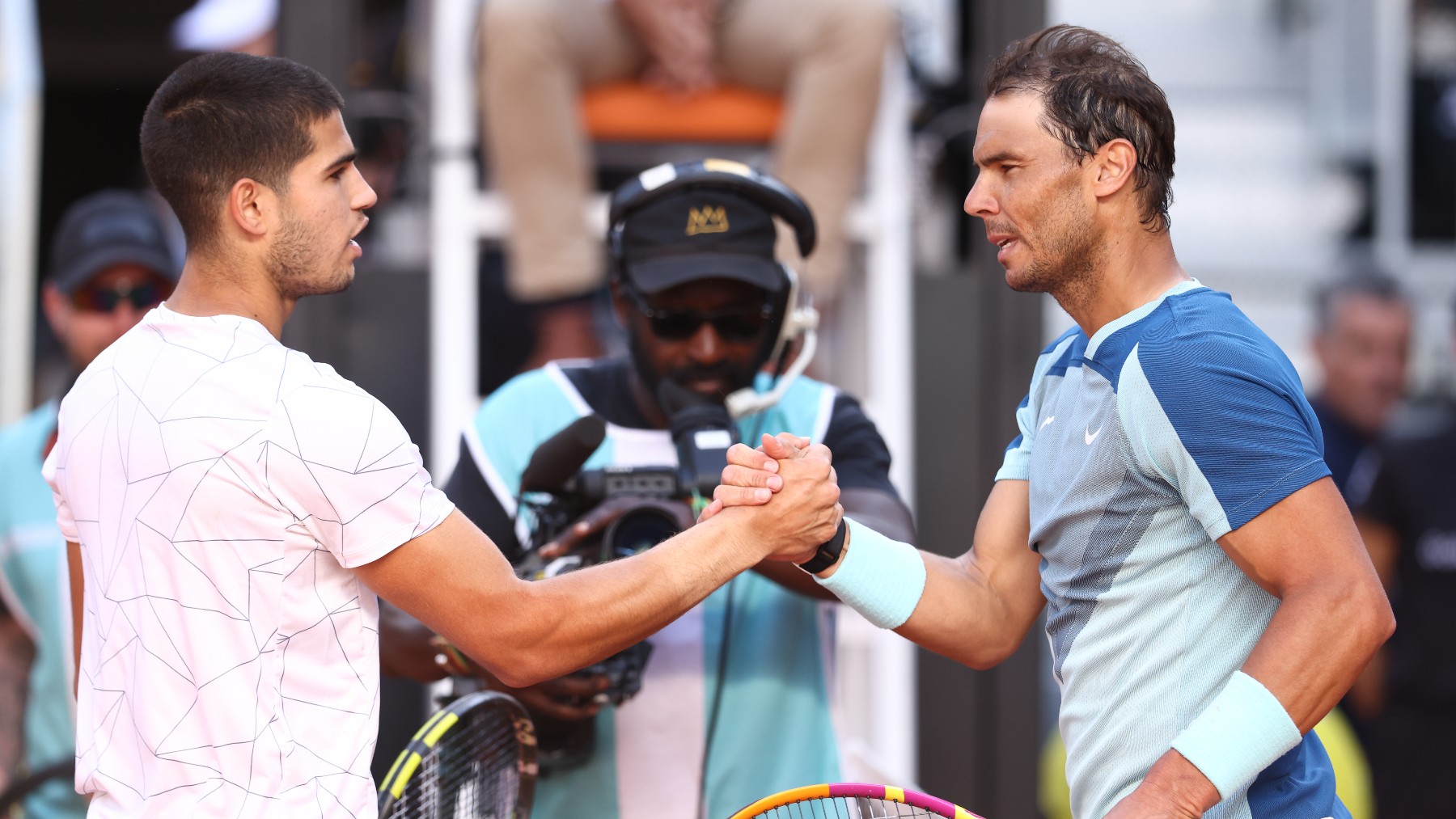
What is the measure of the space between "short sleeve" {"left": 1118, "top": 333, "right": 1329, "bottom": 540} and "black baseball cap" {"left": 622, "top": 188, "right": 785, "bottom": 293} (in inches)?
37.1

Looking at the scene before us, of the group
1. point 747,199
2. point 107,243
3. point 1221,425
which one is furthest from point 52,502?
point 1221,425

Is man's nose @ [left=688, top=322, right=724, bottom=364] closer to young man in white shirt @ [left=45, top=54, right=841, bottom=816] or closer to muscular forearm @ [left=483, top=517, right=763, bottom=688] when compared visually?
muscular forearm @ [left=483, top=517, right=763, bottom=688]

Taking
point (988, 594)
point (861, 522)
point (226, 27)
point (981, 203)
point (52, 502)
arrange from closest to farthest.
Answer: point (981, 203), point (988, 594), point (861, 522), point (52, 502), point (226, 27)

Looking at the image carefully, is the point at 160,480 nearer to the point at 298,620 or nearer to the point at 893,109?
the point at 298,620

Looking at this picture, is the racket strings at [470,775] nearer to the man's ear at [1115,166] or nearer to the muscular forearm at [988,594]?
the muscular forearm at [988,594]

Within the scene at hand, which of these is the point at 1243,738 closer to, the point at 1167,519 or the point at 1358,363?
the point at 1167,519

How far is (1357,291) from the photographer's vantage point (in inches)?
215

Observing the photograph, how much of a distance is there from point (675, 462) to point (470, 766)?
0.75 m

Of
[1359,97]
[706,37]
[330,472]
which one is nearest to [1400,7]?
[1359,97]

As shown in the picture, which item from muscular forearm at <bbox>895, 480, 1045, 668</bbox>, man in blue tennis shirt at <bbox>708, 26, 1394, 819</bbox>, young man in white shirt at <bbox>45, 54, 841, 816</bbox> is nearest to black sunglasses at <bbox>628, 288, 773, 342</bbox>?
man in blue tennis shirt at <bbox>708, 26, 1394, 819</bbox>

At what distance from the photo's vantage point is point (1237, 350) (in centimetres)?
202

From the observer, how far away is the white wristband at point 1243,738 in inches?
76.1

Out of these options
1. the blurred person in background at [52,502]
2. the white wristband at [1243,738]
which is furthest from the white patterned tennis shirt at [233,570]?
the blurred person in background at [52,502]

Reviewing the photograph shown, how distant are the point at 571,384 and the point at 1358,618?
1.55m
